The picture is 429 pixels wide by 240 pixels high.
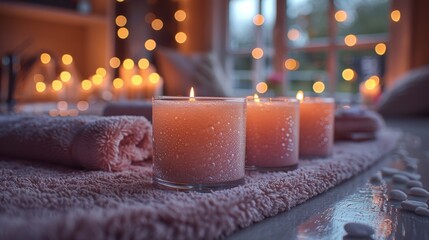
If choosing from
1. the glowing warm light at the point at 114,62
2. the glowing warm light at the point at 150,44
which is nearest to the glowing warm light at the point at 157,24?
the glowing warm light at the point at 150,44

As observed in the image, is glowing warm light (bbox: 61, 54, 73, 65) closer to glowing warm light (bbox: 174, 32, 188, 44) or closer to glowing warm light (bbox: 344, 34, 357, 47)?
glowing warm light (bbox: 174, 32, 188, 44)

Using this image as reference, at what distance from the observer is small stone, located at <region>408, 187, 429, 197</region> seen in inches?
18.9

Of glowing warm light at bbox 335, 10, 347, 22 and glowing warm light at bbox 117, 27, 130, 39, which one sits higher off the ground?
glowing warm light at bbox 335, 10, 347, 22

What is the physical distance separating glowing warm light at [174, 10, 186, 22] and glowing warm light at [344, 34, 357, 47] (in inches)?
65.9

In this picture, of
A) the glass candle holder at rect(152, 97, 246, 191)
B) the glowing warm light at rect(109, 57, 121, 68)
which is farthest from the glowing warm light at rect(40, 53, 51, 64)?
the glass candle holder at rect(152, 97, 246, 191)

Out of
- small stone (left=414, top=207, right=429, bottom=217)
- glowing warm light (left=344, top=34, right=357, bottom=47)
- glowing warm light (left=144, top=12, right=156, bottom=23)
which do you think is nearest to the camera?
small stone (left=414, top=207, right=429, bottom=217)

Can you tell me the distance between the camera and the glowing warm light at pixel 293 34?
3.35 metres

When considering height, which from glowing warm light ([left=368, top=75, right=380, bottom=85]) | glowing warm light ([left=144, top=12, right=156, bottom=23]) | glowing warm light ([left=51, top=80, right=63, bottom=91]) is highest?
glowing warm light ([left=144, top=12, right=156, bottom=23])

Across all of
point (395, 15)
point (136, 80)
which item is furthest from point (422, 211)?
point (395, 15)

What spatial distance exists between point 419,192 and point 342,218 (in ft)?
0.52

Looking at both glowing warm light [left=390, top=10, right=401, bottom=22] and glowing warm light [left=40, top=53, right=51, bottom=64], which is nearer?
glowing warm light [left=40, top=53, right=51, bottom=64]

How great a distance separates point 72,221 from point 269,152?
1.05 ft

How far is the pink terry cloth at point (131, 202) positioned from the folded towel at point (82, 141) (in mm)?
18

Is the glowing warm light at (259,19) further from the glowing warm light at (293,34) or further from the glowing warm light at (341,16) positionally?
the glowing warm light at (341,16)
